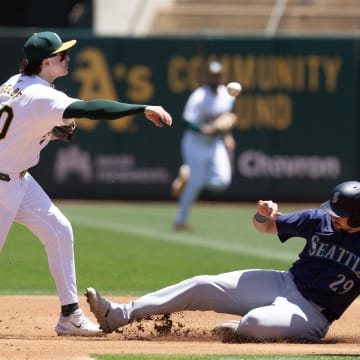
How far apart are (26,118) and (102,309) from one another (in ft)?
4.31

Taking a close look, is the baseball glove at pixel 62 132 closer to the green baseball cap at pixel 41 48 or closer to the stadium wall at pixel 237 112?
the green baseball cap at pixel 41 48

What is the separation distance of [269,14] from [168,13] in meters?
2.01

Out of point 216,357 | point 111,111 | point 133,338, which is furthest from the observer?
point 133,338

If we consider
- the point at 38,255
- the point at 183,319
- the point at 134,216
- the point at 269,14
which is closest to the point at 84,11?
the point at 269,14

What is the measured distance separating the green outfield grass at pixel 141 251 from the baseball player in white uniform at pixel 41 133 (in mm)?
2559

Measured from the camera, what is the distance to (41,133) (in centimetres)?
710

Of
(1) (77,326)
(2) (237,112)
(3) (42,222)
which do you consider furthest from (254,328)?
(2) (237,112)

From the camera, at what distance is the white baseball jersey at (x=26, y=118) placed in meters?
6.98

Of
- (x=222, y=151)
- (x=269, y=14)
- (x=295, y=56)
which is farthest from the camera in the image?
(x=269, y=14)

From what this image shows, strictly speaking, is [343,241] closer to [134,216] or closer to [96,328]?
[96,328]

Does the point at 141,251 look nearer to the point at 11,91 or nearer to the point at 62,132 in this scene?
the point at 62,132

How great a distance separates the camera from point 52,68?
7285mm

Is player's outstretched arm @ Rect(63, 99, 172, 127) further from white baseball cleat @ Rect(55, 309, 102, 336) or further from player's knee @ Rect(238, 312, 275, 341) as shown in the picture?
white baseball cleat @ Rect(55, 309, 102, 336)

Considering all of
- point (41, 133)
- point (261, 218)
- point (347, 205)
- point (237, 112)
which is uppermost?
point (41, 133)
